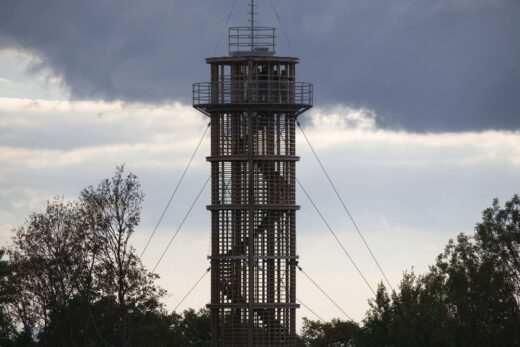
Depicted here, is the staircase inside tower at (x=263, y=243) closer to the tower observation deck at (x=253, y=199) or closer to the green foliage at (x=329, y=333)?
the tower observation deck at (x=253, y=199)

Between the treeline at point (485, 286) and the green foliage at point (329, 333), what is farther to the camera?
the green foliage at point (329, 333)

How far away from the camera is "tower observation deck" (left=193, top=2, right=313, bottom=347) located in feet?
402

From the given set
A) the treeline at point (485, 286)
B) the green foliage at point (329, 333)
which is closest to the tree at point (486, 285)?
the treeline at point (485, 286)

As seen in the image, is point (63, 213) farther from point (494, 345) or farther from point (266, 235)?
point (494, 345)

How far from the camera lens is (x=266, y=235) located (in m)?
123

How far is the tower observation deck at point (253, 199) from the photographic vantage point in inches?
4825

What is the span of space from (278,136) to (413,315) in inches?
732

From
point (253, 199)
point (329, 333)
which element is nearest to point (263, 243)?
point (253, 199)

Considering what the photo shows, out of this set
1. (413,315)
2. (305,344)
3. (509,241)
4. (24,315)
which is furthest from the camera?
(305,344)

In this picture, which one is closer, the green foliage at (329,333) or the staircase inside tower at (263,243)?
the staircase inside tower at (263,243)

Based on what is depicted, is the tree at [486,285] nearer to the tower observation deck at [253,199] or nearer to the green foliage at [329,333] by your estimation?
the tower observation deck at [253,199]

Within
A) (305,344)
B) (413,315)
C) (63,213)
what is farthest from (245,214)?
(305,344)

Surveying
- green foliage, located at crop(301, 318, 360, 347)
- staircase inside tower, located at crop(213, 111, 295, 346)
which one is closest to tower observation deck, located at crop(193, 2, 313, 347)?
staircase inside tower, located at crop(213, 111, 295, 346)

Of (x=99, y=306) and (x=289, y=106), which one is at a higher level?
(x=289, y=106)
